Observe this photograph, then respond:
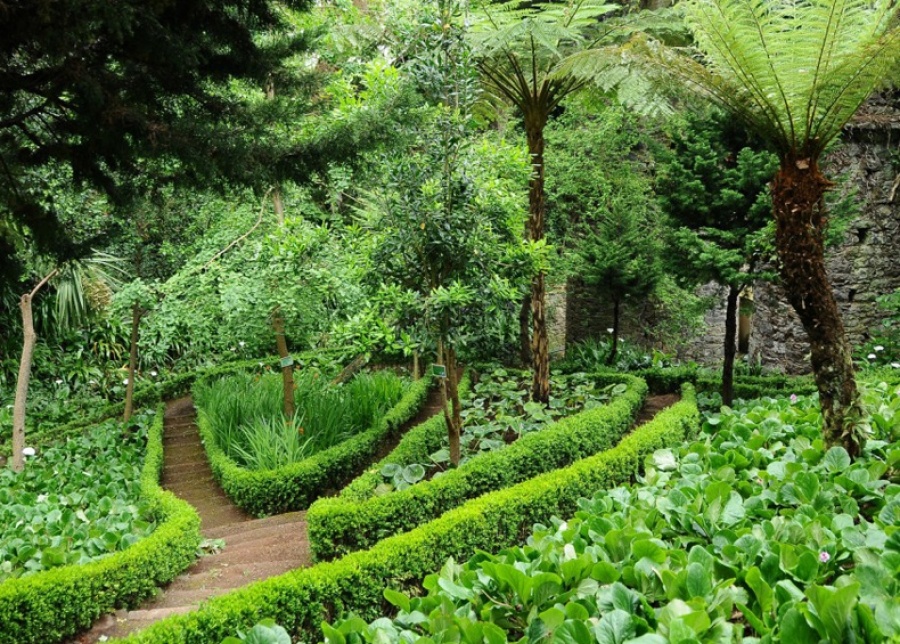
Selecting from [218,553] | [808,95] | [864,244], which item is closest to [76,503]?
[218,553]

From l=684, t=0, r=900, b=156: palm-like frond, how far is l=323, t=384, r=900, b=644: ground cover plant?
2.24 m

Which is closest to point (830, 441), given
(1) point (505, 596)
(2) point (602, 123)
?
(1) point (505, 596)

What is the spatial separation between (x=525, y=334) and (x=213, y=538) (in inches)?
247

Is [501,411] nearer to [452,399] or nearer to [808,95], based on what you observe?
[452,399]

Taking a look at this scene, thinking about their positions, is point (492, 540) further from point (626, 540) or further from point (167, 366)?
point (167, 366)

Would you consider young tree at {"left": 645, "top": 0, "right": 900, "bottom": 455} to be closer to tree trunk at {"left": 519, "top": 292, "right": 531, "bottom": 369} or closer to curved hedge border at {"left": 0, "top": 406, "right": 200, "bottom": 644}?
curved hedge border at {"left": 0, "top": 406, "right": 200, "bottom": 644}

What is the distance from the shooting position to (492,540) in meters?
5.06

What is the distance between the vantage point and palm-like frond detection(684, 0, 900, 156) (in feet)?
14.8

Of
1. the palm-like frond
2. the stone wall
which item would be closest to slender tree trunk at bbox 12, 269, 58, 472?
the palm-like frond

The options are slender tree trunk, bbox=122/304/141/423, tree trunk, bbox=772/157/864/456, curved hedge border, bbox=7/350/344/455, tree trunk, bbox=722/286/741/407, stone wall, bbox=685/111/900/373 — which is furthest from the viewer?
stone wall, bbox=685/111/900/373

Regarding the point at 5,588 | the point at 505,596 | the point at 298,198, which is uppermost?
the point at 298,198

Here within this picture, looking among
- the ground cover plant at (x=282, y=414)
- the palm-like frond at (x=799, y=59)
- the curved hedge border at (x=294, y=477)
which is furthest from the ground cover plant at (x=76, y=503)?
the palm-like frond at (x=799, y=59)

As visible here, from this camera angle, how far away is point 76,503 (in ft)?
20.3

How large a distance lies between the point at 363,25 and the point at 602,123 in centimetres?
434
